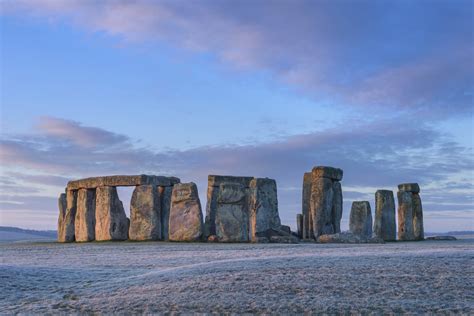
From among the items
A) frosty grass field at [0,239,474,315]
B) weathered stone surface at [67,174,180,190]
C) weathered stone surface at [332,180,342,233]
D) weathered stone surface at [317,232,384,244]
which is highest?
weathered stone surface at [67,174,180,190]

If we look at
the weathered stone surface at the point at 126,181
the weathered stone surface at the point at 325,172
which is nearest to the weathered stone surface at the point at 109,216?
the weathered stone surface at the point at 126,181

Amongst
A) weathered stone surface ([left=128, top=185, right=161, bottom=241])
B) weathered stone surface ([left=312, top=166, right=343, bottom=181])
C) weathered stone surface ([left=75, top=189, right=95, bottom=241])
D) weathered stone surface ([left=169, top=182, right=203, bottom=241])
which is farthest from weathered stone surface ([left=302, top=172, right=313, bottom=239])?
weathered stone surface ([left=75, top=189, right=95, bottom=241])

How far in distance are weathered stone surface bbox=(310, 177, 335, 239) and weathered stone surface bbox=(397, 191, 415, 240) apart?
14.2 feet

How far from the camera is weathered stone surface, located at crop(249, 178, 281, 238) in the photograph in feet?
76.9

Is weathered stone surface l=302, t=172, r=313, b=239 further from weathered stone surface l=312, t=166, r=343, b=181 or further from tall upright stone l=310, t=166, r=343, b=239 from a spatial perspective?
weathered stone surface l=312, t=166, r=343, b=181

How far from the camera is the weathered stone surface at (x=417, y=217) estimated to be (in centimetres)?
2823

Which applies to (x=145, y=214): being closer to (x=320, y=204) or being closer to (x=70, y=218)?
(x=70, y=218)

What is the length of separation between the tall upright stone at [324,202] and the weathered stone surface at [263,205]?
A: 1.77 m

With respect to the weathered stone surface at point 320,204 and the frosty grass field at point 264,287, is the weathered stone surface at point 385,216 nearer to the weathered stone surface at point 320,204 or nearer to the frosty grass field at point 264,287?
the weathered stone surface at point 320,204

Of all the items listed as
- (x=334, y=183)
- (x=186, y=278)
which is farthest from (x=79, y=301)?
(x=334, y=183)

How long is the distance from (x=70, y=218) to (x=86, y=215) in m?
1.80

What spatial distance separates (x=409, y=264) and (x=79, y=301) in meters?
5.37

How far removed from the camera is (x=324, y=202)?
24953 mm

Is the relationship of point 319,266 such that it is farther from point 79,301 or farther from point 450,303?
point 79,301
